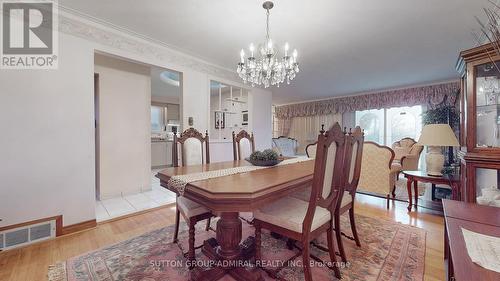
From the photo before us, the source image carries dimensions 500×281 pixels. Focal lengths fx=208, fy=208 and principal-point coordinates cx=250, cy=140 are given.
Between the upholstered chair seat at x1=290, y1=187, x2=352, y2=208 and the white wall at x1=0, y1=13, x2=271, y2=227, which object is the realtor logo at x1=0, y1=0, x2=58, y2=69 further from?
the upholstered chair seat at x1=290, y1=187, x2=352, y2=208

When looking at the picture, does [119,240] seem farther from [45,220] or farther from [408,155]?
[408,155]

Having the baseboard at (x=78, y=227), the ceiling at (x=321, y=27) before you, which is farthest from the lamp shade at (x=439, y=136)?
the baseboard at (x=78, y=227)

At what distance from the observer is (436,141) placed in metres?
2.53

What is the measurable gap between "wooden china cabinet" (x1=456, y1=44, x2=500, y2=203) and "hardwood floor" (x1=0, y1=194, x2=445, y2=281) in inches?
25.0

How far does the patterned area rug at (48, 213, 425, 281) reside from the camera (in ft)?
5.02

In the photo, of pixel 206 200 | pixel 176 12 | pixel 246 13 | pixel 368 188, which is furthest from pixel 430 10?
pixel 206 200

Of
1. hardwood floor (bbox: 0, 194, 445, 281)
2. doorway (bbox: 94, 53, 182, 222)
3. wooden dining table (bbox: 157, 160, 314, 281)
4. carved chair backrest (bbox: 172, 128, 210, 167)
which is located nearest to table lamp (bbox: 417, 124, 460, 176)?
hardwood floor (bbox: 0, 194, 445, 281)

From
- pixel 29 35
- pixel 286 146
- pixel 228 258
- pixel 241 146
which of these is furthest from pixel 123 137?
pixel 286 146

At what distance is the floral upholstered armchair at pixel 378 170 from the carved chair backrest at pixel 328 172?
73.2 inches

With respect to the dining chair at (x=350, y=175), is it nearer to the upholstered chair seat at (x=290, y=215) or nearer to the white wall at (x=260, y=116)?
the upholstered chair seat at (x=290, y=215)

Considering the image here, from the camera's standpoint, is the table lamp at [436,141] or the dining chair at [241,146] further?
the dining chair at [241,146]

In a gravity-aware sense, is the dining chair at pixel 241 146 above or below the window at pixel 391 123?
below

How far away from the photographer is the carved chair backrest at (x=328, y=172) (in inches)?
49.9

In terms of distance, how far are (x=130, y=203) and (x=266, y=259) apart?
240 cm
